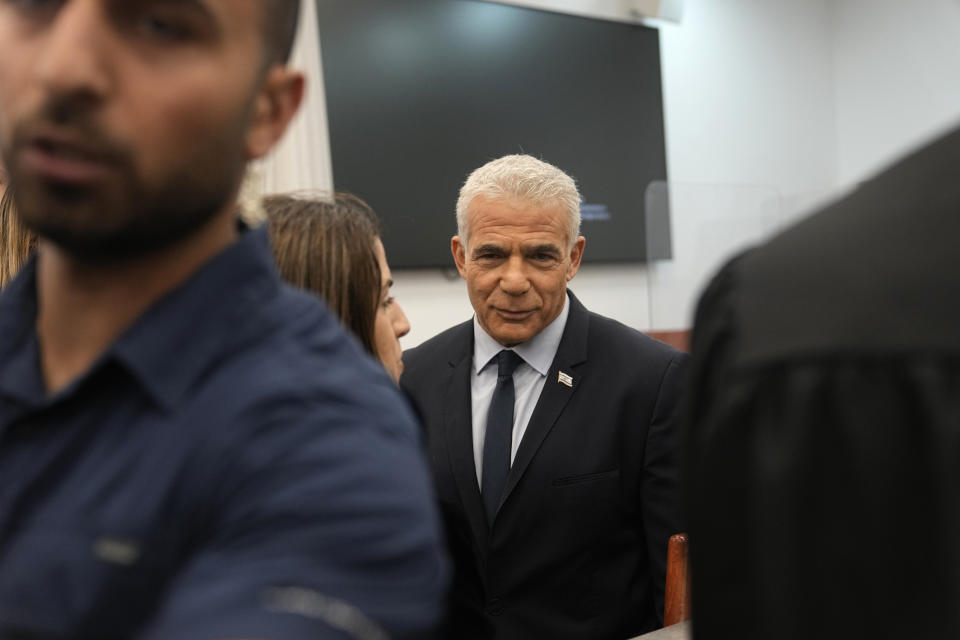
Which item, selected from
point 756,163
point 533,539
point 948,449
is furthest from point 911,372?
point 756,163

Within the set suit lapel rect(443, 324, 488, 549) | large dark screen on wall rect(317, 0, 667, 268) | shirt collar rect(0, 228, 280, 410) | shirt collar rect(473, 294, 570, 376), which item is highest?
large dark screen on wall rect(317, 0, 667, 268)

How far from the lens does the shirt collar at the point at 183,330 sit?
26.8 inches

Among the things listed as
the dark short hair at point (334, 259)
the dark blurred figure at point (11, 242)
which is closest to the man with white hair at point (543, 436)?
the dark short hair at point (334, 259)

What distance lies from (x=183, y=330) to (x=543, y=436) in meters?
1.62

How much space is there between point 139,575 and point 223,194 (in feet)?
1.02

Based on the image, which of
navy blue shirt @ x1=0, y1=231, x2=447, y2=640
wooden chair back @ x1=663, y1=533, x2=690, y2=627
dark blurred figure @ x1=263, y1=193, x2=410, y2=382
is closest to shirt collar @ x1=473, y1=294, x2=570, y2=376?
wooden chair back @ x1=663, y1=533, x2=690, y2=627

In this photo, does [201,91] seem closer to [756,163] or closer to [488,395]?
[488,395]

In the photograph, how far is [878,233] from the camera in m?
0.41

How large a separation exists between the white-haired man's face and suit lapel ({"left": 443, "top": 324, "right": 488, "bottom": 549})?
5.7 inches

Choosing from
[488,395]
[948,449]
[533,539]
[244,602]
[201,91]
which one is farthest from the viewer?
[488,395]

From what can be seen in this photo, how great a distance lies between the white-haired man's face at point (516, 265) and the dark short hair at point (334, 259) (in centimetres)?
81

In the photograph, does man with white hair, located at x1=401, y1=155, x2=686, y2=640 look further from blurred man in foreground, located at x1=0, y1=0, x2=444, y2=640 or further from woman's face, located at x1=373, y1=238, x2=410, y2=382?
blurred man in foreground, located at x1=0, y1=0, x2=444, y2=640

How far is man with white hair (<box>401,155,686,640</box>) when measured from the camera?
2150 mm

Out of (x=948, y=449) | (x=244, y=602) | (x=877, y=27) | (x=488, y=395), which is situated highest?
(x=877, y=27)
